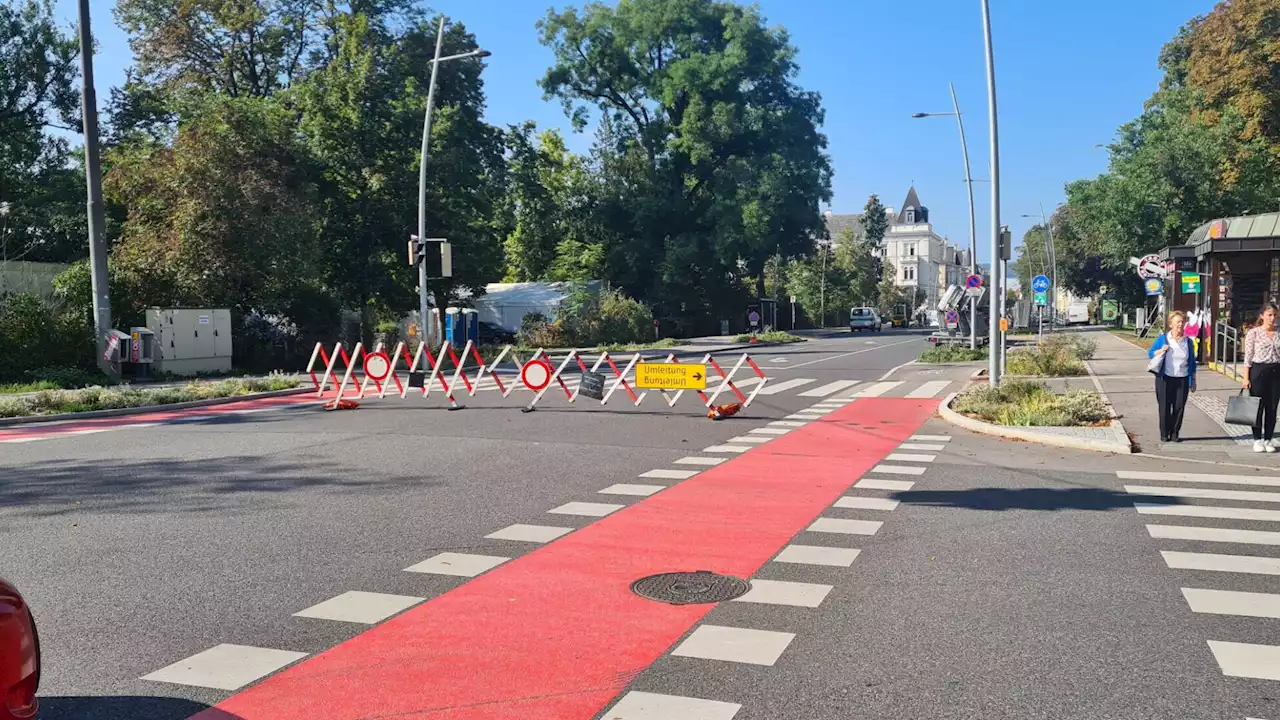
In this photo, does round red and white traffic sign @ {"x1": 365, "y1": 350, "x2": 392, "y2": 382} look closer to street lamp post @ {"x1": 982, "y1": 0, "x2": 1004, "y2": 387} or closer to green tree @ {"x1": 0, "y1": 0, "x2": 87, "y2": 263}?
street lamp post @ {"x1": 982, "y1": 0, "x2": 1004, "y2": 387}

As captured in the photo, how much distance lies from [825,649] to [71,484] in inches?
328

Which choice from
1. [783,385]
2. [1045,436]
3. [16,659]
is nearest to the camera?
[16,659]

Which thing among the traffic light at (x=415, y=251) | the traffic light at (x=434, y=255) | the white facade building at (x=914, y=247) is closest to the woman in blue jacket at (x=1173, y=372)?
the traffic light at (x=434, y=255)

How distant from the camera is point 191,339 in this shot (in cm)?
2605

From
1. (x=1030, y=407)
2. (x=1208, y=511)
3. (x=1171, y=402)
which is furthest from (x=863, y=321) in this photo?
(x=1208, y=511)

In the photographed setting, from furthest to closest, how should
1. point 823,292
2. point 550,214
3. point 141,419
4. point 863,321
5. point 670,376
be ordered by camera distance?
1. point 823,292
2. point 863,321
3. point 550,214
4. point 141,419
5. point 670,376

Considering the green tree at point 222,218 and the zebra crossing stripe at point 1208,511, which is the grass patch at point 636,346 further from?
the zebra crossing stripe at point 1208,511

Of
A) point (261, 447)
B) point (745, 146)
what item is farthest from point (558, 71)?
point (261, 447)

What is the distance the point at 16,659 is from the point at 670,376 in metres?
14.0

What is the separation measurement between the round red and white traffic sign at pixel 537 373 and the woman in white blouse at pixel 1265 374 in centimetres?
1038

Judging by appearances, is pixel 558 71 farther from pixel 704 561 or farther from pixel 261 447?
pixel 704 561

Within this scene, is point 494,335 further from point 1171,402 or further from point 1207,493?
point 1207,493

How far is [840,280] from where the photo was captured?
283 ft

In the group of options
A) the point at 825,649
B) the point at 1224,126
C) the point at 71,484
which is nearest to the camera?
the point at 825,649
